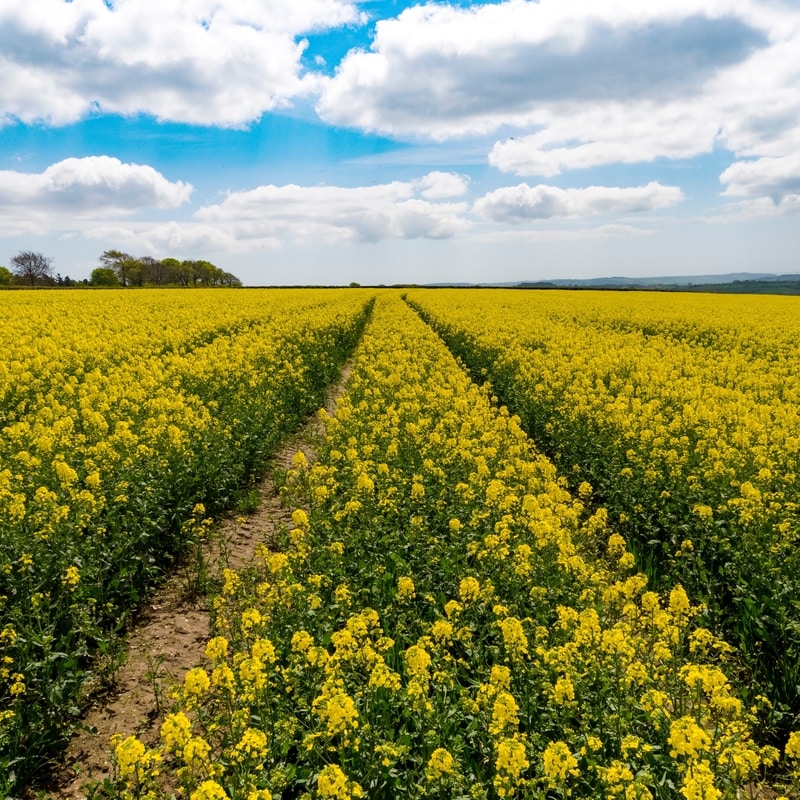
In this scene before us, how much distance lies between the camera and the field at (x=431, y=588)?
11.7 ft

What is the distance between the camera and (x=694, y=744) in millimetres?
3264

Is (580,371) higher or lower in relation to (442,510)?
higher

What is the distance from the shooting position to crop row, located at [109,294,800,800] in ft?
11.0

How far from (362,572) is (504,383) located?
1081cm

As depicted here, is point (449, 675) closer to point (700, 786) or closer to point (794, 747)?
point (700, 786)

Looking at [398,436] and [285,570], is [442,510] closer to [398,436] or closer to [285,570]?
[285,570]

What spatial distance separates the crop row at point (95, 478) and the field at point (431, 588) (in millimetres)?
48

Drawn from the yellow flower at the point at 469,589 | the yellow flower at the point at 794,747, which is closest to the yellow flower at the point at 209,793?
the yellow flower at the point at 469,589

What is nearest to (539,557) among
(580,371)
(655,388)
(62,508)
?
(62,508)

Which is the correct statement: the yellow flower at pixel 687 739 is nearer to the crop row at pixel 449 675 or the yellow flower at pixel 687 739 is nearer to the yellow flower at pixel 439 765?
the crop row at pixel 449 675

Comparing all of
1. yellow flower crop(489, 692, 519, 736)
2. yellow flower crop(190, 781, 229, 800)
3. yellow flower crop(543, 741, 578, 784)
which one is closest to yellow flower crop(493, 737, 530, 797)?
yellow flower crop(543, 741, 578, 784)

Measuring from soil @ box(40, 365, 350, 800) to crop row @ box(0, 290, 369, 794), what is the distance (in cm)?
21

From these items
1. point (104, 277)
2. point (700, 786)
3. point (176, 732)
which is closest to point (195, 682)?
point (176, 732)

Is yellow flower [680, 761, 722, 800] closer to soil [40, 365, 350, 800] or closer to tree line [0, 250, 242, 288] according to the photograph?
soil [40, 365, 350, 800]
